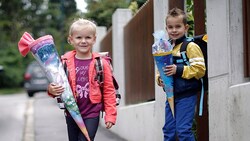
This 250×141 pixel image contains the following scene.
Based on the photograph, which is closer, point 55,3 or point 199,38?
point 199,38

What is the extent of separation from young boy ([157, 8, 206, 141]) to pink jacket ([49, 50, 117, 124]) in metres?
0.52

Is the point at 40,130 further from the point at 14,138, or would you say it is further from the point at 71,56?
the point at 71,56

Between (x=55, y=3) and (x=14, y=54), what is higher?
(x=55, y=3)

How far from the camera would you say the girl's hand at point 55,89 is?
5016mm

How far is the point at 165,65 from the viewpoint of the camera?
5121 mm

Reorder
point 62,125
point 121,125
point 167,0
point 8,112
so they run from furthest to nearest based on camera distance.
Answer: point 8,112
point 62,125
point 121,125
point 167,0

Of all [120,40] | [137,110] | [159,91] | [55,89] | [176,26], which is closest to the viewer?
[55,89]

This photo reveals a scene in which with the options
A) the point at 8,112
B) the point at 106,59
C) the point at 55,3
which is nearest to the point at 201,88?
the point at 106,59

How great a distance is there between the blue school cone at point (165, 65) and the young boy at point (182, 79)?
0.15 feet

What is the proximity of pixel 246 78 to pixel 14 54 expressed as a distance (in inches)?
1673

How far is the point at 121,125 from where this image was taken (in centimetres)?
1038

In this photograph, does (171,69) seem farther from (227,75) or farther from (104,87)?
(104,87)

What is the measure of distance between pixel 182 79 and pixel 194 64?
0.20 meters

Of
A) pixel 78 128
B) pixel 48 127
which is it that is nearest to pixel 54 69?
pixel 78 128
